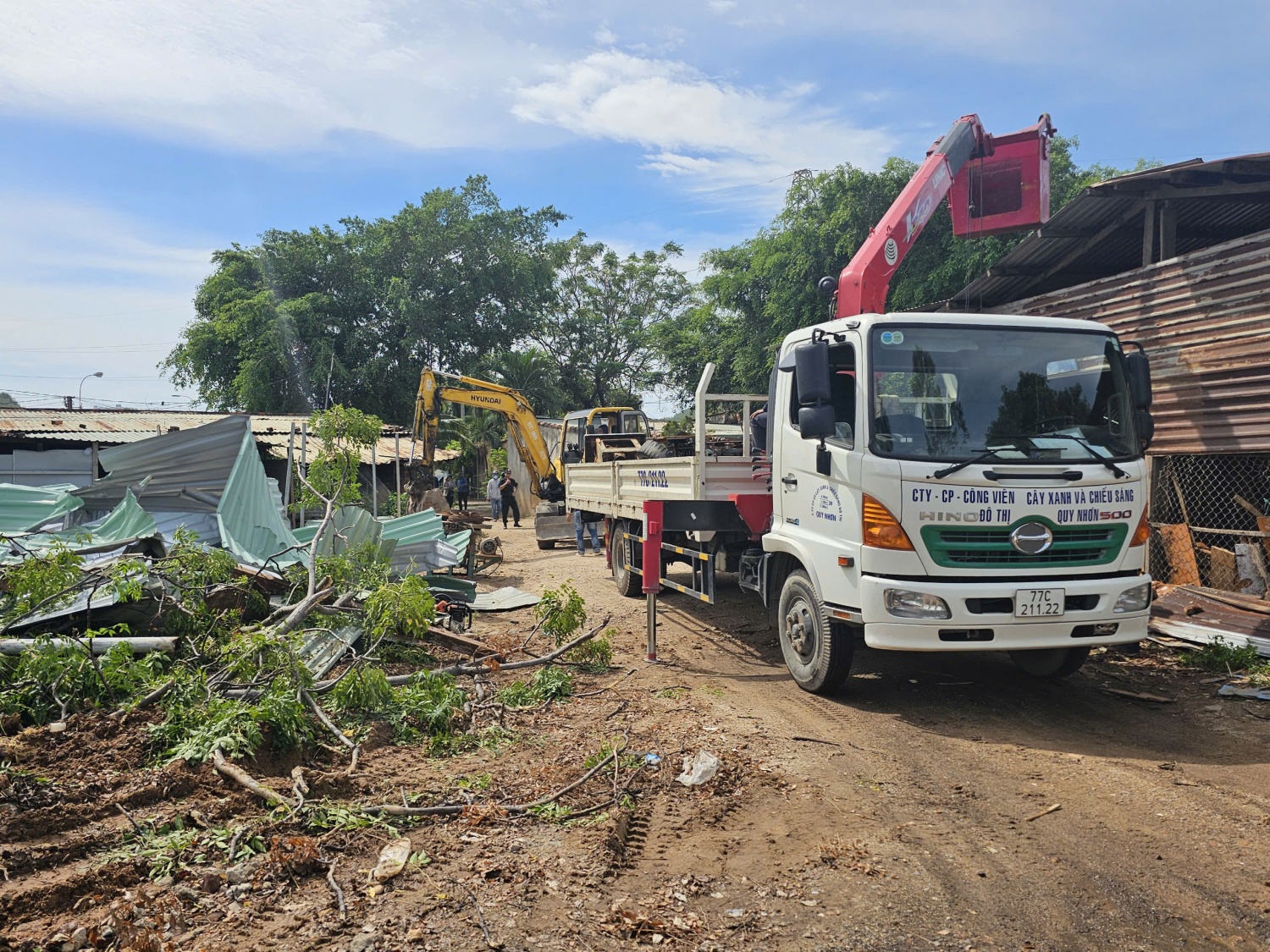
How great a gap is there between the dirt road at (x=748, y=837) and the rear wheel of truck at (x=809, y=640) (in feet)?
0.87

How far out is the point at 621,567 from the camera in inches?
454

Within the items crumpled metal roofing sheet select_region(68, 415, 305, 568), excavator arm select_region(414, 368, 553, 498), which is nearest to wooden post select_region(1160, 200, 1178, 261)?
crumpled metal roofing sheet select_region(68, 415, 305, 568)

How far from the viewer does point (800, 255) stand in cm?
2345

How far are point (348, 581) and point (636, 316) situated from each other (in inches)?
1412

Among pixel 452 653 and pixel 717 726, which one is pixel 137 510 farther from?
pixel 717 726

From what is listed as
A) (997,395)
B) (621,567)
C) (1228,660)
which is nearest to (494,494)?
(621,567)

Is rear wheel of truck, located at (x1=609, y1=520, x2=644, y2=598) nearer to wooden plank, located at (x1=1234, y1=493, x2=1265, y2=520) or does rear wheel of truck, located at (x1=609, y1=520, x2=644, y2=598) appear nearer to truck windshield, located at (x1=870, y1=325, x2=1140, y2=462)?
truck windshield, located at (x1=870, y1=325, x2=1140, y2=462)

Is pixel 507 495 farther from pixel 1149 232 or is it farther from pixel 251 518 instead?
pixel 1149 232

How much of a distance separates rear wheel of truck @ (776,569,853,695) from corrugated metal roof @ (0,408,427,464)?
11.5 metres

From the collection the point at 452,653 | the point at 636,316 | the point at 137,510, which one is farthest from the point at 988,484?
the point at 636,316

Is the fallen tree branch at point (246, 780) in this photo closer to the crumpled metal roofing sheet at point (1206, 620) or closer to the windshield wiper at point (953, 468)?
the windshield wiper at point (953, 468)

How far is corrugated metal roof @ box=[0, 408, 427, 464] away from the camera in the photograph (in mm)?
18516

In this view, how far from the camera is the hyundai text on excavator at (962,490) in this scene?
543 cm

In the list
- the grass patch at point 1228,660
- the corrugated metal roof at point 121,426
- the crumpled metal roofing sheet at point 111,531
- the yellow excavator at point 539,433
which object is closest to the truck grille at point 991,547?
the grass patch at point 1228,660
